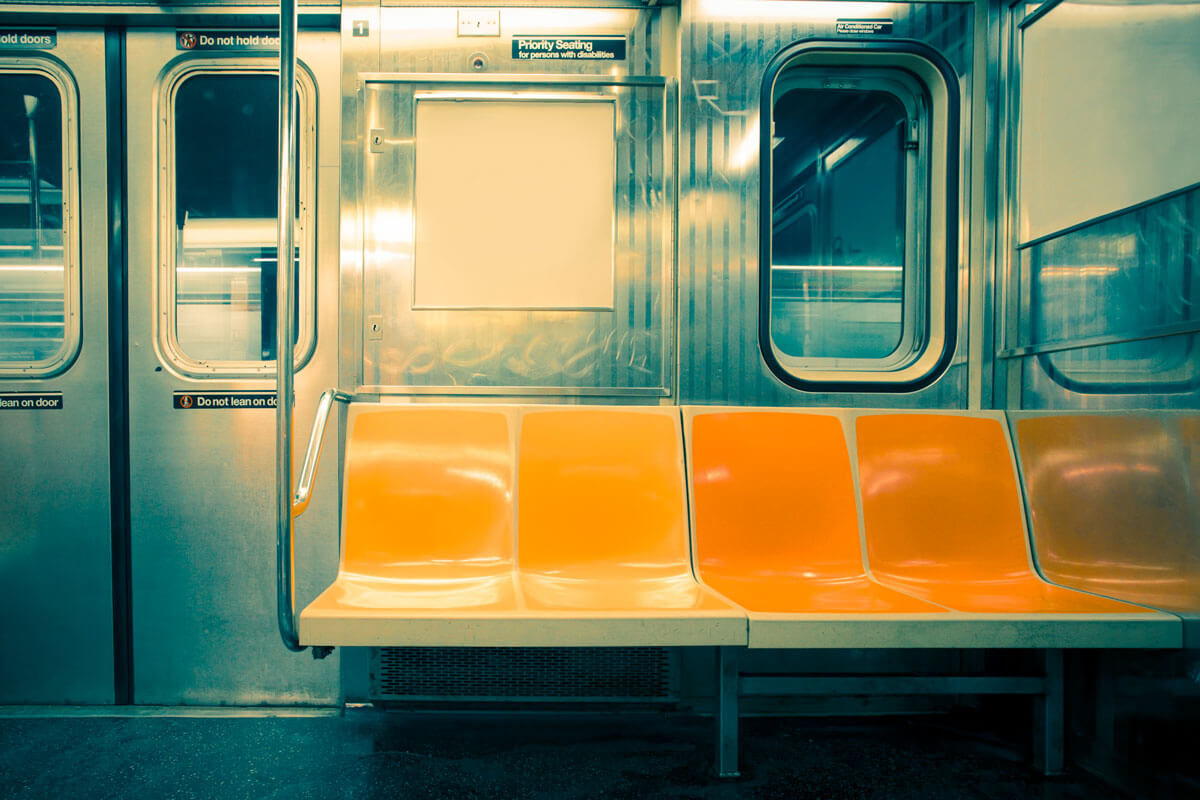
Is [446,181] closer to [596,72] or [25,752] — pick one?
[596,72]

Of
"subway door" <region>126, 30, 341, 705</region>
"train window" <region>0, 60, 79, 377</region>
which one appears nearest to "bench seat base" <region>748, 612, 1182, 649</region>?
"subway door" <region>126, 30, 341, 705</region>

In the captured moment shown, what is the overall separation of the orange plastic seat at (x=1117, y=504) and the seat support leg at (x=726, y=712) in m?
1.07

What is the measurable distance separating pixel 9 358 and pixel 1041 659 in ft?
12.6

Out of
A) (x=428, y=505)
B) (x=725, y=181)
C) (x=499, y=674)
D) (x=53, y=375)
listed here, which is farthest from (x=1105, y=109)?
(x=53, y=375)

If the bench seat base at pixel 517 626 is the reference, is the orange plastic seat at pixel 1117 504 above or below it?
above

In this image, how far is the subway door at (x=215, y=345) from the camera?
2.85 m

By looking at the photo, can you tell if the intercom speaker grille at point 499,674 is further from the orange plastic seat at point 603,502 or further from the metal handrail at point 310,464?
the metal handrail at point 310,464

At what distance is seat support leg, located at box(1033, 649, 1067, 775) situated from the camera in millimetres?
2158

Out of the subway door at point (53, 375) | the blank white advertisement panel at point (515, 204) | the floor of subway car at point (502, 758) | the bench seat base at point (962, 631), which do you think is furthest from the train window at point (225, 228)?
the bench seat base at point (962, 631)

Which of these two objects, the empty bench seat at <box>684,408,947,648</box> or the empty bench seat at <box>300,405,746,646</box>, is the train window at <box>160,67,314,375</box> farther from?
the empty bench seat at <box>684,408,947,648</box>

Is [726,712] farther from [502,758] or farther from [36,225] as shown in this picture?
[36,225]

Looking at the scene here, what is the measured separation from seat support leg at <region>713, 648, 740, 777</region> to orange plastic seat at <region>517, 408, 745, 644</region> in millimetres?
217

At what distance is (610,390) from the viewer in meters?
2.65

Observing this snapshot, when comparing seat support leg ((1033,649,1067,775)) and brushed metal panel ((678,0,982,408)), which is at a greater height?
brushed metal panel ((678,0,982,408))
